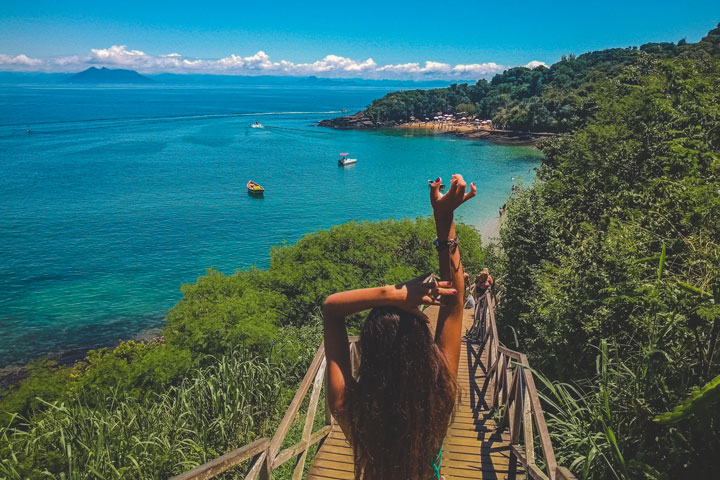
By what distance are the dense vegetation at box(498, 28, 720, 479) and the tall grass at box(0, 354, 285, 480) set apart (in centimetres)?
473

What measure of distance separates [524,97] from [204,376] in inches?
5386

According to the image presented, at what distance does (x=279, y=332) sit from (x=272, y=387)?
389 cm

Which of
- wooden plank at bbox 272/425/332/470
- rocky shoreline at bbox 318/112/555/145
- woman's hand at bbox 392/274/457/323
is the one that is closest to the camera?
woman's hand at bbox 392/274/457/323

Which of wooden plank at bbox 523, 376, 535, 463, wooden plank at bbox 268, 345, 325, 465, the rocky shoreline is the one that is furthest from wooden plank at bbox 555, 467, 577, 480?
the rocky shoreline

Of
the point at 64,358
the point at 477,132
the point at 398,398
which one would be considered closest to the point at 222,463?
the point at 398,398

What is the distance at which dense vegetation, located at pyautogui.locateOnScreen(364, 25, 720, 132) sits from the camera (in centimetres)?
8500

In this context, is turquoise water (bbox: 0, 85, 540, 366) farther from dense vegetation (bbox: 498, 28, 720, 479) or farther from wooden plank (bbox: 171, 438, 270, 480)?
→ wooden plank (bbox: 171, 438, 270, 480)

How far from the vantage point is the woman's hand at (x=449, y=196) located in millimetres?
1567

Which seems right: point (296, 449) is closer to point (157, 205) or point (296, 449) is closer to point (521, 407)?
point (521, 407)

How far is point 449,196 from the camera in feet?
5.16

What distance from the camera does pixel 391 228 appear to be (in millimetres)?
20500

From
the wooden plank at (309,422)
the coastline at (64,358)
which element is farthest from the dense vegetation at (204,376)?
the coastline at (64,358)

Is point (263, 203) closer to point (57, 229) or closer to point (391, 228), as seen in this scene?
point (57, 229)

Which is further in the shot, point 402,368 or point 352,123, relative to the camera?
point 352,123
